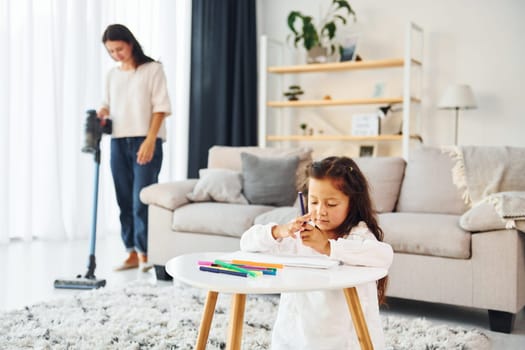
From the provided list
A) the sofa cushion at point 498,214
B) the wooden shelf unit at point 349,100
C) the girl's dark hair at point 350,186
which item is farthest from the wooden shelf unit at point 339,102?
the girl's dark hair at point 350,186

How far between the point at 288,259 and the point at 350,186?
279 millimetres

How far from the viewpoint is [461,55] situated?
5.02 metres

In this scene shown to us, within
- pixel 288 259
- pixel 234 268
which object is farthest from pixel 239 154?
pixel 234 268

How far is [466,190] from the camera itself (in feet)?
10.0

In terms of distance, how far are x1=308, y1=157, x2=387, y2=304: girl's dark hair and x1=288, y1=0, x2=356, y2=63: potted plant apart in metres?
3.59

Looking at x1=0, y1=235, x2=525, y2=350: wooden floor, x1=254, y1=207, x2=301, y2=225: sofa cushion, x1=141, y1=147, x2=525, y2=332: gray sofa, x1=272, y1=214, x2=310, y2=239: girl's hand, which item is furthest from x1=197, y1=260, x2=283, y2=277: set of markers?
x1=254, y1=207, x2=301, y2=225: sofa cushion

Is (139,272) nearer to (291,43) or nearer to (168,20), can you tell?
(168,20)

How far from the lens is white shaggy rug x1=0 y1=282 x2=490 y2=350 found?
2160mm

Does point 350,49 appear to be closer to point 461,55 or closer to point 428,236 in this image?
point 461,55

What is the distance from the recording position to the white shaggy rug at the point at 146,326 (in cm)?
216

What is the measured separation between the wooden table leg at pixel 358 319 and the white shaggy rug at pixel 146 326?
0.71 metres

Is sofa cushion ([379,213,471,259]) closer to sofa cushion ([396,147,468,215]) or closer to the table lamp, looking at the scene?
sofa cushion ([396,147,468,215])

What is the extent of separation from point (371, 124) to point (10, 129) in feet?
9.15

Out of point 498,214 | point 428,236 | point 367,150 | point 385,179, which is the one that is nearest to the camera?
point 498,214
